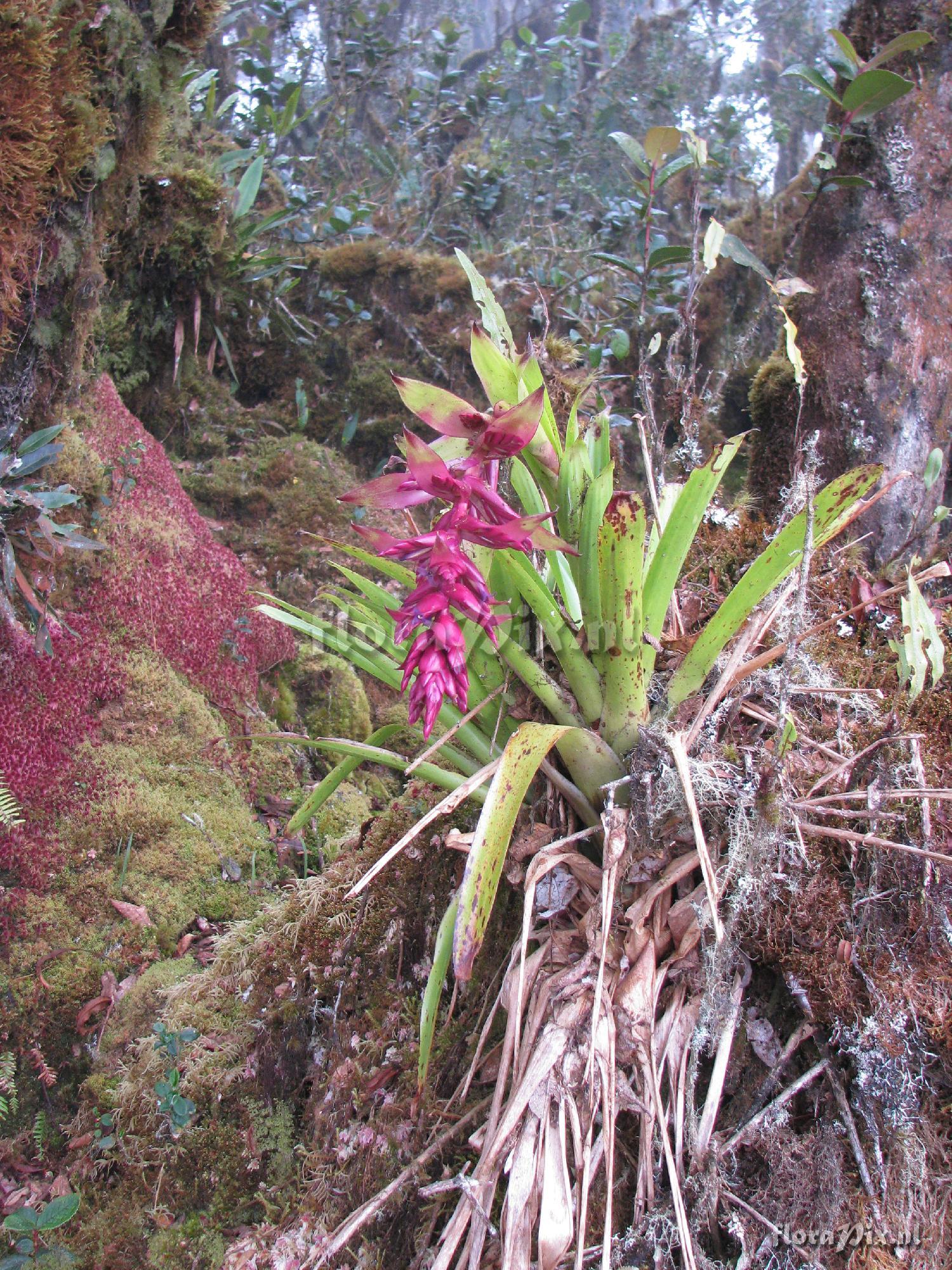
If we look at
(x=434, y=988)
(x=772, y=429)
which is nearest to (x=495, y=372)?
(x=434, y=988)

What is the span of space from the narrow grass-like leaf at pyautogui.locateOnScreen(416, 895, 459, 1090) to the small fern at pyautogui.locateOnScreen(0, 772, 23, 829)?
119 cm

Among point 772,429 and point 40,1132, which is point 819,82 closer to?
point 772,429

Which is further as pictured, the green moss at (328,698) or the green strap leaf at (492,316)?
the green moss at (328,698)

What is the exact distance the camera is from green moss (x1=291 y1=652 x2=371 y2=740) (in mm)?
2992

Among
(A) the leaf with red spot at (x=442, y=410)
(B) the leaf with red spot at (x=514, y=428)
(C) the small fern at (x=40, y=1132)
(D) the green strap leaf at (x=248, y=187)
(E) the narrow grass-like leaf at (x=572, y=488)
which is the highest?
(D) the green strap leaf at (x=248, y=187)

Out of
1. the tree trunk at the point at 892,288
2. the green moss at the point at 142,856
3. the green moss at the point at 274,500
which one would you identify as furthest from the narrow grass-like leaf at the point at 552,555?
the green moss at the point at 274,500

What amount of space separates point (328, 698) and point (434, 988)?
2.01 meters

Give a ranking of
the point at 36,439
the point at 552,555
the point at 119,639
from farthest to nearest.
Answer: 1. the point at 119,639
2. the point at 36,439
3. the point at 552,555

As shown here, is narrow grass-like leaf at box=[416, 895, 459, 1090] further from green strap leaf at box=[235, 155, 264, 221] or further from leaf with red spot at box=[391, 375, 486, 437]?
green strap leaf at box=[235, 155, 264, 221]

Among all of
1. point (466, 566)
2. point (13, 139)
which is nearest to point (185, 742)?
point (13, 139)

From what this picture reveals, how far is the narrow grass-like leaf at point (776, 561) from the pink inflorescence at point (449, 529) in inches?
12.6

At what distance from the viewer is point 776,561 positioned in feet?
3.49

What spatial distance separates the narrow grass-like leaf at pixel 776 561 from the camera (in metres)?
1.05

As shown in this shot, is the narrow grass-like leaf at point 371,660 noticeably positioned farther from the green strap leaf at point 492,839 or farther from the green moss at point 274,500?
the green moss at point 274,500
